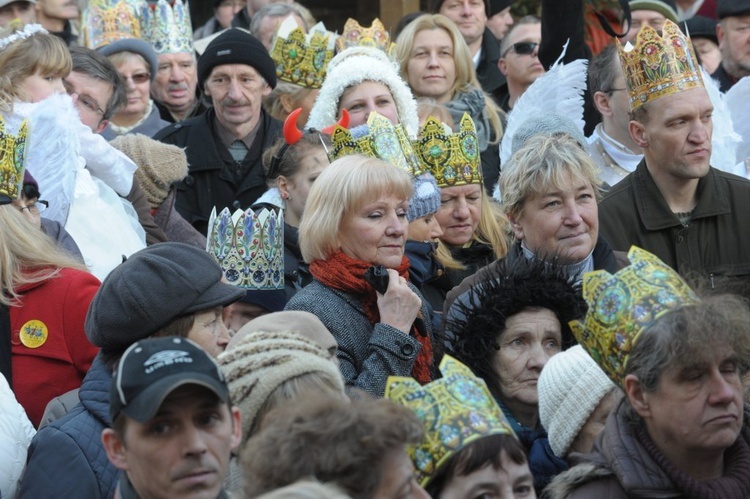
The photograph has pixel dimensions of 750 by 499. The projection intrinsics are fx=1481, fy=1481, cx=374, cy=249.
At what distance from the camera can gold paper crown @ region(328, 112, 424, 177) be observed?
6625 mm

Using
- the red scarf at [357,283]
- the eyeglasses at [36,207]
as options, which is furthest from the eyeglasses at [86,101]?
the red scarf at [357,283]

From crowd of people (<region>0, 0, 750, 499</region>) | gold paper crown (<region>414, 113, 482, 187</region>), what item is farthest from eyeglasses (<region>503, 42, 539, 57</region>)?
gold paper crown (<region>414, 113, 482, 187</region>)

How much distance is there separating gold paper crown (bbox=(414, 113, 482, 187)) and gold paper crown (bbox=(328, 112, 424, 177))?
29cm

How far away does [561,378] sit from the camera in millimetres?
4754

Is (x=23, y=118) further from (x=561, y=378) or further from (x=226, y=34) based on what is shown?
(x=561, y=378)

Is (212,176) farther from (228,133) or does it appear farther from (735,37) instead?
(735,37)

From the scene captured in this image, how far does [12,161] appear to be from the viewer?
19.6 feet

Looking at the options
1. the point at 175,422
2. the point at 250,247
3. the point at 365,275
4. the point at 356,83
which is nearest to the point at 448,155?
the point at 356,83

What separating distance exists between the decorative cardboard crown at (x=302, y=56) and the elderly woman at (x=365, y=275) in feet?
11.3

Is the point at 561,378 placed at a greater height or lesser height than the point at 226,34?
lesser

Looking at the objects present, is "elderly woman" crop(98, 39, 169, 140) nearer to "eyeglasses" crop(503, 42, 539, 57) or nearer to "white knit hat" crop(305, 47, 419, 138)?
"white knit hat" crop(305, 47, 419, 138)

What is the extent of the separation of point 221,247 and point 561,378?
210 centimetres

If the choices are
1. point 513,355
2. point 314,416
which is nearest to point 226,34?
point 513,355

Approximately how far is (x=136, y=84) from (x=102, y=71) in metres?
1.49
